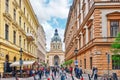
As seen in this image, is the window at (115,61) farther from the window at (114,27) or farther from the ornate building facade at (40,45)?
the ornate building facade at (40,45)

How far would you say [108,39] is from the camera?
31.3 meters

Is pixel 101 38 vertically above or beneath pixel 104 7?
beneath

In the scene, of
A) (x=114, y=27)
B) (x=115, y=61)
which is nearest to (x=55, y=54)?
(x=114, y=27)

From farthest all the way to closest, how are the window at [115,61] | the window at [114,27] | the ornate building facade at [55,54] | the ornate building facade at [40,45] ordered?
the ornate building facade at [55,54], the ornate building facade at [40,45], the window at [114,27], the window at [115,61]

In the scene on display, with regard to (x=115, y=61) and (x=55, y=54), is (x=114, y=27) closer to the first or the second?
(x=115, y=61)

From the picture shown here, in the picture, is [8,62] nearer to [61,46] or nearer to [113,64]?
[113,64]

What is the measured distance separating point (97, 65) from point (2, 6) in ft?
41.8

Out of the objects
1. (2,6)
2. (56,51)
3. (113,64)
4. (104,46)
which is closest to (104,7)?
(104,46)

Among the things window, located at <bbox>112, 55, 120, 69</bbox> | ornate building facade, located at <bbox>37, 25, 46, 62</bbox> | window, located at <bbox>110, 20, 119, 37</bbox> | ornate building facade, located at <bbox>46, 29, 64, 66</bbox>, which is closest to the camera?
window, located at <bbox>112, 55, 120, 69</bbox>

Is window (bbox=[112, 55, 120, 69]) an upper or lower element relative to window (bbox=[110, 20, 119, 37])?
lower

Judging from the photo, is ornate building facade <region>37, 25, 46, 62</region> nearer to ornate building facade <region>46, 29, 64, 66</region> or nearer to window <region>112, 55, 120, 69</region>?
window <region>112, 55, 120, 69</region>

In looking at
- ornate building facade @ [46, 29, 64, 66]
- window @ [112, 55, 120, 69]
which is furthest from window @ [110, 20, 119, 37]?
ornate building facade @ [46, 29, 64, 66]

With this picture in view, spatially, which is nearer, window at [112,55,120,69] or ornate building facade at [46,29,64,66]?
window at [112,55,120,69]

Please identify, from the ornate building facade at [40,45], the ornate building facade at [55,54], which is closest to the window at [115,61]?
the ornate building facade at [40,45]
